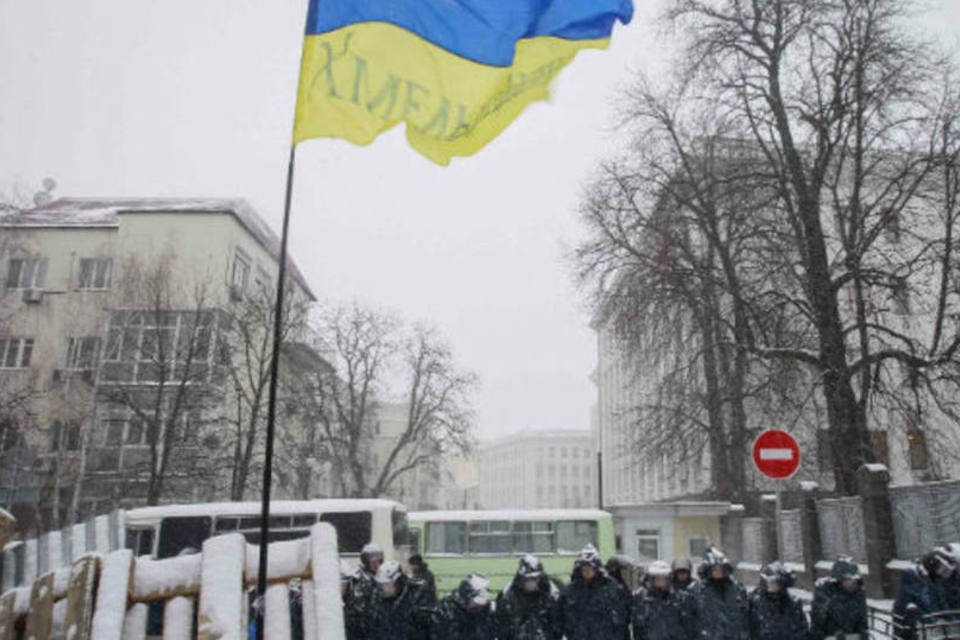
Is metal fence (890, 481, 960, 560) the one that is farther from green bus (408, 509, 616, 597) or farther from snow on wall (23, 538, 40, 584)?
snow on wall (23, 538, 40, 584)

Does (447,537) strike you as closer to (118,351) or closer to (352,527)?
(352,527)

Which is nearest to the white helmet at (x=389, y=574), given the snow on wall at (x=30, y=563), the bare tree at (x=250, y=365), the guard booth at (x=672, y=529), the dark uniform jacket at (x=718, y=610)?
the dark uniform jacket at (x=718, y=610)

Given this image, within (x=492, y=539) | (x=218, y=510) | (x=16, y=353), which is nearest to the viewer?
(x=218, y=510)

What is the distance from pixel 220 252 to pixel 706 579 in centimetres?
3585

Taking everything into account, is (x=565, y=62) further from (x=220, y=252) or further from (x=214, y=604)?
(x=220, y=252)

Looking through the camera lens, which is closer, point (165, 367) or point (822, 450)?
point (822, 450)

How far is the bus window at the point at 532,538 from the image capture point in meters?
23.0

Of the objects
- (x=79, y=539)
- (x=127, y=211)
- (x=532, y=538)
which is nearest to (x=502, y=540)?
(x=532, y=538)

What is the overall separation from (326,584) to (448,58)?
379 centimetres

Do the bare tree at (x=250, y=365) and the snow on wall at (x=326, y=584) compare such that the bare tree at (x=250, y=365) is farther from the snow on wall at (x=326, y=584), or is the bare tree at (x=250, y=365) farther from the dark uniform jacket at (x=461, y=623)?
the snow on wall at (x=326, y=584)

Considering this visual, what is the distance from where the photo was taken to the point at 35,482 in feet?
112

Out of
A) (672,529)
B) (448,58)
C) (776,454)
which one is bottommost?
(672,529)

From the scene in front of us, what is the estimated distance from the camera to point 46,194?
46969 mm

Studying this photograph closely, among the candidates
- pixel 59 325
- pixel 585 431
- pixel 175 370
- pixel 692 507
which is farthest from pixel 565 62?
pixel 585 431
